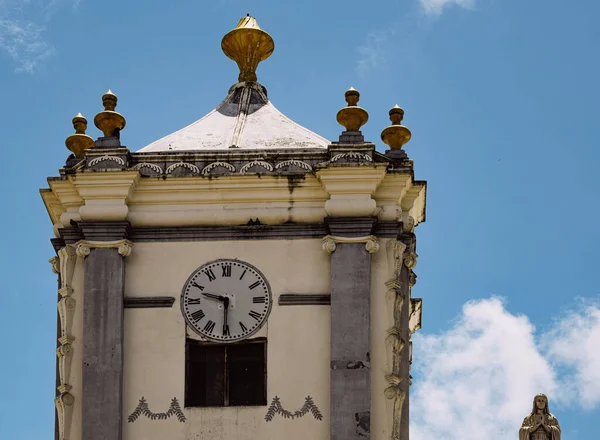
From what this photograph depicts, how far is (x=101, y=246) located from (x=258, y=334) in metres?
2.66

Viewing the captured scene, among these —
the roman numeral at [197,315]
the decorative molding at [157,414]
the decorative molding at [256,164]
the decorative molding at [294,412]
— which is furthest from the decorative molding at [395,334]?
the decorative molding at [157,414]

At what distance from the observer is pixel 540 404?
33.3 metres

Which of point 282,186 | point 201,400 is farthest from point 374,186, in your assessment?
point 201,400

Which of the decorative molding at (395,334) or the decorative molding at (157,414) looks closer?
the decorative molding at (395,334)

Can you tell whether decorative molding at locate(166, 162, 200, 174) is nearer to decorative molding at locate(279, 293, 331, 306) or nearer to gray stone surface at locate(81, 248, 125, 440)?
gray stone surface at locate(81, 248, 125, 440)

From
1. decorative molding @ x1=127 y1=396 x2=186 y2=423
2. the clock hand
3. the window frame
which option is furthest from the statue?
decorative molding @ x1=127 y1=396 x2=186 y2=423

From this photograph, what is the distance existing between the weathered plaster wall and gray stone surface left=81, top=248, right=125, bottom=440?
0.19m

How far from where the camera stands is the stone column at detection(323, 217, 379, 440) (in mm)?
32469

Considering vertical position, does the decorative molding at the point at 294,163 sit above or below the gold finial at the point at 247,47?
below

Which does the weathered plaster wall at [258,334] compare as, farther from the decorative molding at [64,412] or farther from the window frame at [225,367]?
the decorative molding at [64,412]

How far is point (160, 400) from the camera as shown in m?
33.0

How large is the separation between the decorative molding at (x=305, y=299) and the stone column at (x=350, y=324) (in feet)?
0.49

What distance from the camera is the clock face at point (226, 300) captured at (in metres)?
33.3

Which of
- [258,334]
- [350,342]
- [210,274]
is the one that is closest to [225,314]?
[258,334]
